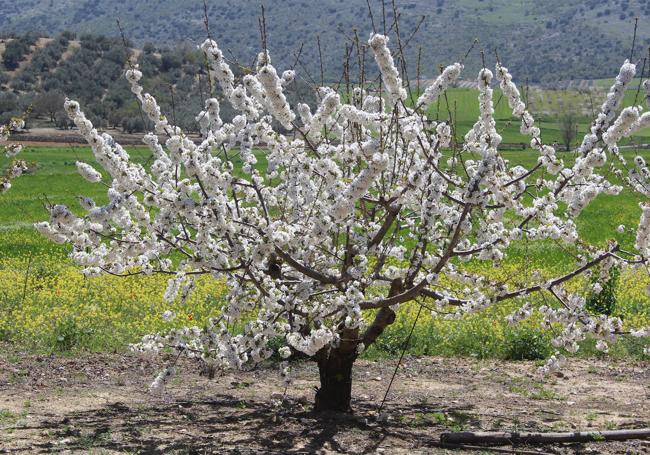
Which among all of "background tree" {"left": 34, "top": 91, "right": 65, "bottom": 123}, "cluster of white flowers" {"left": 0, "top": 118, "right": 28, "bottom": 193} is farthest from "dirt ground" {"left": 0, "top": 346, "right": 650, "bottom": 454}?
"background tree" {"left": 34, "top": 91, "right": 65, "bottom": 123}

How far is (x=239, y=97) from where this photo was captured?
27.0 ft

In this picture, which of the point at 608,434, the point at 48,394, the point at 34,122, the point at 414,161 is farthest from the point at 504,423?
the point at 34,122

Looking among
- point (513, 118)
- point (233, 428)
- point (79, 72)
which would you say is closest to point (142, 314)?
point (233, 428)

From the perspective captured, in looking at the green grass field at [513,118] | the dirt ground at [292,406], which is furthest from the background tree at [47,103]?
the dirt ground at [292,406]

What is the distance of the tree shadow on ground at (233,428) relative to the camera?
7.80 metres

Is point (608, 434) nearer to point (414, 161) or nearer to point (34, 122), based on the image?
point (414, 161)

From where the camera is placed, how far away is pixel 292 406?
31.0 feet

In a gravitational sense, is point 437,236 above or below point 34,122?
below

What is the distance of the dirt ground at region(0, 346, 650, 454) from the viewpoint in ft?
26.2

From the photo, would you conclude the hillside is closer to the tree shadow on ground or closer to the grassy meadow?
the grassy meadow

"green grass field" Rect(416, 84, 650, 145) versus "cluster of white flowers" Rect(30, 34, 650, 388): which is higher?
"green grass field" Rect(416, 84, 650, 145)

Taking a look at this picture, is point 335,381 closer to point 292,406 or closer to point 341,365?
point 341,365

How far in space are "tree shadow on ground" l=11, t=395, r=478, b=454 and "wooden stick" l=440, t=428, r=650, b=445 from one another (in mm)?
318

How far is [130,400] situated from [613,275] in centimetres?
940
